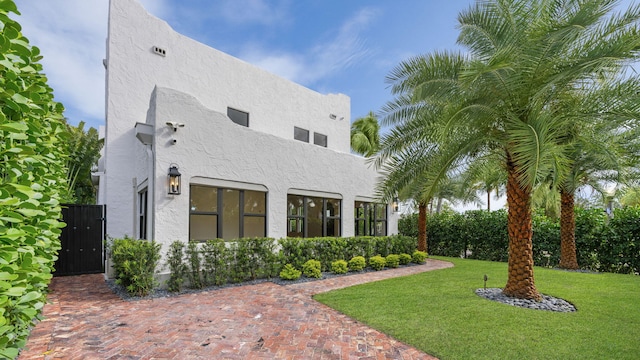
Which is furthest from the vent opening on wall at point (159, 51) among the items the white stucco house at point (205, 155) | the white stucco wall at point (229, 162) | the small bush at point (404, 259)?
the small bush at point (404, 259)

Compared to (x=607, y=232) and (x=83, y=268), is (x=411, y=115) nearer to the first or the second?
(x=607, y=232)

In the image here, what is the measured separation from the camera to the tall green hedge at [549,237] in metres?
12.2

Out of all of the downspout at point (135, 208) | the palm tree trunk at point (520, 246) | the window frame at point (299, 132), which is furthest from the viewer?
the window frame at point (299, 132)

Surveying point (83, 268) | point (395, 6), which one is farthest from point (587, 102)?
point (83, 268)

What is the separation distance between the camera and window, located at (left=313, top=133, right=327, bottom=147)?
16016 mm

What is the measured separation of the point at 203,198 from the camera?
31.3ft

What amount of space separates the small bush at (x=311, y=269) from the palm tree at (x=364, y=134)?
60.0ft

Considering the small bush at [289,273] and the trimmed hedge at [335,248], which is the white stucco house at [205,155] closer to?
the trimmed hedge at [335,248]

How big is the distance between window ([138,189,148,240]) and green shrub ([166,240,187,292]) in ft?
5.81

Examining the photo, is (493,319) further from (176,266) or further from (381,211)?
(381,211)

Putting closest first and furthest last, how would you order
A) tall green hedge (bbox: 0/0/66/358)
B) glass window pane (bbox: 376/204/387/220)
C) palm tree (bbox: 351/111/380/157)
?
1. tall green hedge (bbox: 0/0/66/358)
2. glass window pane (bbox: 376/204/387/220)
3. palm tree (bbox: 351/111/380/157)

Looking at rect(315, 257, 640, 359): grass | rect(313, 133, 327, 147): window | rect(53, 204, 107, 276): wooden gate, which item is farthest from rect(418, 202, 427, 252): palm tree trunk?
rect(53, 204, 107, 276): wooden gate

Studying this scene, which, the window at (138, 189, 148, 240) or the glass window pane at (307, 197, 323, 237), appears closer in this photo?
the window at (138, 189, 148, 240)

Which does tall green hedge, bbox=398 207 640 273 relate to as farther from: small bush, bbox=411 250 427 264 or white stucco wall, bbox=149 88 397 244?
white stucco wall, bbox=149 88 397 244
